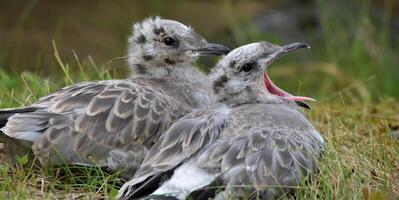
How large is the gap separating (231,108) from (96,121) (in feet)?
2.84

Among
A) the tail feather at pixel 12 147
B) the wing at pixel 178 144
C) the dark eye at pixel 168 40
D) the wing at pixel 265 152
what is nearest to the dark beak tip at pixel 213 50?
the dark eye at pixel 168 40

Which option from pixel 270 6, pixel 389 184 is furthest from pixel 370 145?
pixel 270 6

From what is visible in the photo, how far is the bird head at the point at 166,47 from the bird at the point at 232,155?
894mm

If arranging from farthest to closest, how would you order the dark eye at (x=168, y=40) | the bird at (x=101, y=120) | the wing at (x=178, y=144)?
1. the dark eye at (x=168, y=40)
2. the bird at (x=101, y=120)
3. the wing at (x=178, y=144)

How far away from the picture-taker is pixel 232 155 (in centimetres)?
562

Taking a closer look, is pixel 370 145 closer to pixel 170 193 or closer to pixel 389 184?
pixel 389 184

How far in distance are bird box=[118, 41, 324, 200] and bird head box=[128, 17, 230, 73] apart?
2.93 feet

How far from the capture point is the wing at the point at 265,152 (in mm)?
5535

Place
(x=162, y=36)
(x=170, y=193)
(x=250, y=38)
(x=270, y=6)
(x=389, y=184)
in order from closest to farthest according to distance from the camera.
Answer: (x=170, y=193), (x=389, y=184), (x=162, y=36), (x=250, y=38), (x=270, y=6)

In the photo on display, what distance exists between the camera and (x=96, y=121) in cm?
632

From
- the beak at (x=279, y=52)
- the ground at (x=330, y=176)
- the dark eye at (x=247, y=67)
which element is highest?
the beak at (x=279, y=52)

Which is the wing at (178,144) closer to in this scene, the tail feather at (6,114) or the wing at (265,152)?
the wing at (265,152)

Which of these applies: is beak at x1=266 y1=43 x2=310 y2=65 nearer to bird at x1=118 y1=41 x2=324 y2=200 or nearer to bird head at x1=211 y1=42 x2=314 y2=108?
bird head at x1=211 y1=42 x2=314 y2=108

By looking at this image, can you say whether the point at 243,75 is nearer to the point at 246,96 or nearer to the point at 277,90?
the point at 246,96
